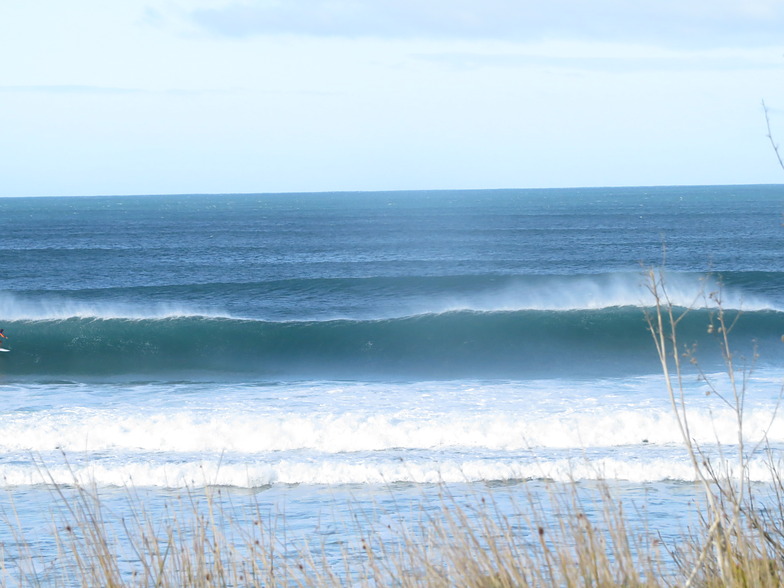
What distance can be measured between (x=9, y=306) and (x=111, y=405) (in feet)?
54.7

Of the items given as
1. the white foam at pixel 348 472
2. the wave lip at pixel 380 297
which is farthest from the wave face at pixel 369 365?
the wave lip at pixel 380 297

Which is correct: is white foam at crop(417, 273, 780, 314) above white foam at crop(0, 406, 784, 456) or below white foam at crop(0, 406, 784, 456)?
below

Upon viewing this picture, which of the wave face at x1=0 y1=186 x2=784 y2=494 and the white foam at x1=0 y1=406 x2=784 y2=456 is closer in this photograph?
the wave face at x1=0 y1=186 x2=784 y2=494

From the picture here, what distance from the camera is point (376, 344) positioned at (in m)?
19.8

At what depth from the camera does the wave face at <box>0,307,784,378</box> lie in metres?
17.4

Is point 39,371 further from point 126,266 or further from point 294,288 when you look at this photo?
point 126,266

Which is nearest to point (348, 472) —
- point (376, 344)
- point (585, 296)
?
point (376, 344)

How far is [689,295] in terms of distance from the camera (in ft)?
87.4

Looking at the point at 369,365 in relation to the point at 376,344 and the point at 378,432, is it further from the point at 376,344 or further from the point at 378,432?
the point at 378,432

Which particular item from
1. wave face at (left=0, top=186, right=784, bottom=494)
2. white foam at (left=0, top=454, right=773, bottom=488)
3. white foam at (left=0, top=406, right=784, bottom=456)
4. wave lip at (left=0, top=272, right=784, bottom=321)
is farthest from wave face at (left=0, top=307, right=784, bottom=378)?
white foam at (left=0, top=454, right=773, bottom=488)

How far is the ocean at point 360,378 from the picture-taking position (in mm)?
8047

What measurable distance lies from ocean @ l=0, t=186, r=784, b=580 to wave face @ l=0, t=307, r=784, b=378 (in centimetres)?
8

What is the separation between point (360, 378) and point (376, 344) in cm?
344

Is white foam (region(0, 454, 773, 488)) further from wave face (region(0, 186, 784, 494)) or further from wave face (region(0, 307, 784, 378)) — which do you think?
wave face (region(0, 307, 784, 378))
